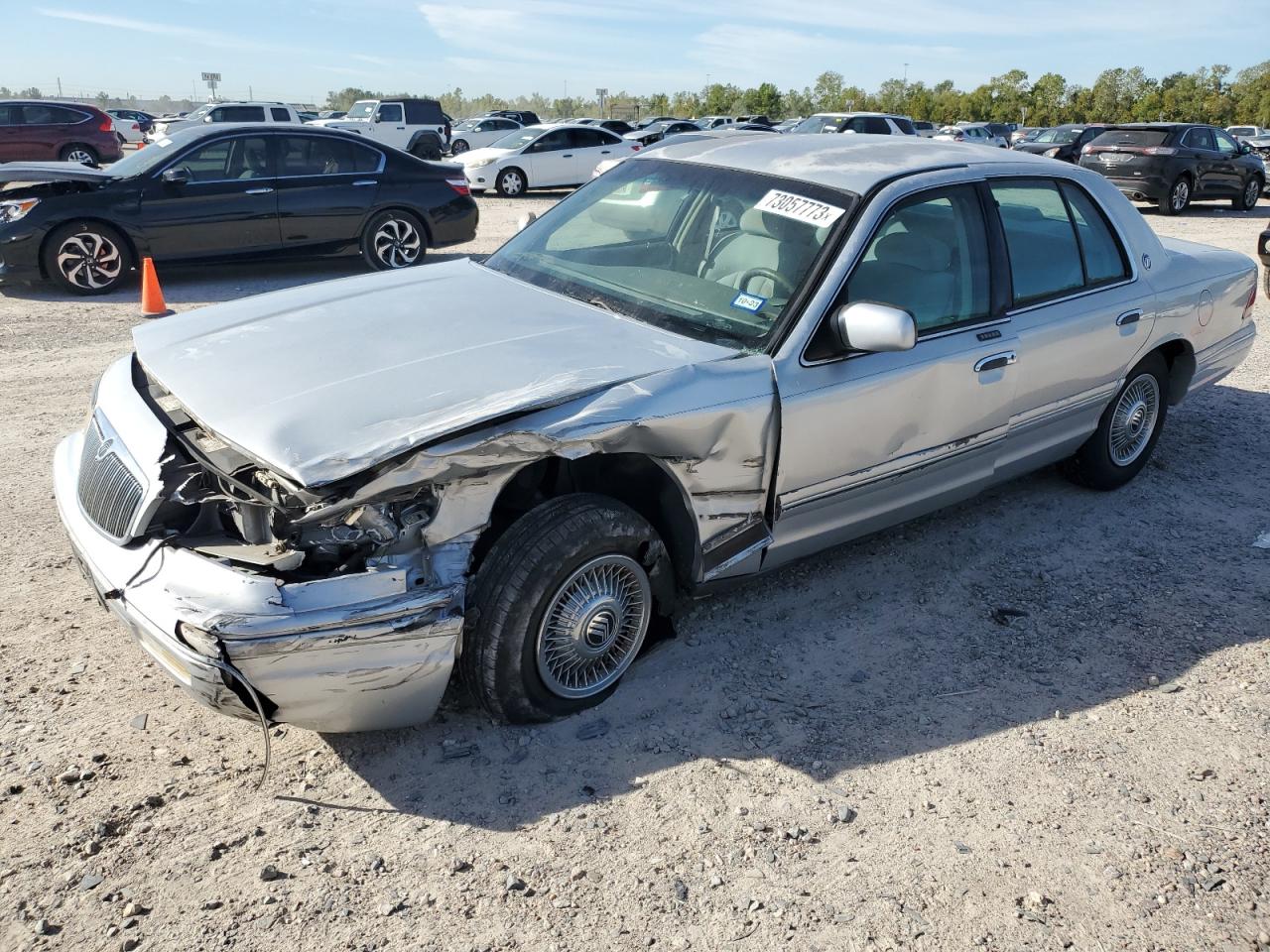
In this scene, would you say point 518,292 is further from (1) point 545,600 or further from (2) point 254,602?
(2) point 254,602

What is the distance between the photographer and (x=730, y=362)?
3457 mm

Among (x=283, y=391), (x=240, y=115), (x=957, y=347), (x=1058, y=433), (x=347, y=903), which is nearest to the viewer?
(x=347, y=903)

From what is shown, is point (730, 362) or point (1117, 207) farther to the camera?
point (1117, 207)

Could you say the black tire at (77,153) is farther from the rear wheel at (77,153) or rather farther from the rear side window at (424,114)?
the rear side window at (424,114)

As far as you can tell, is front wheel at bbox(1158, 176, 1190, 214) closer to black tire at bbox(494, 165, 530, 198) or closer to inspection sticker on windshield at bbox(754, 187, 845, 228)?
black tire at bbox(494, 165, 530, 198)

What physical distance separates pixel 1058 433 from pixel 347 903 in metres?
3.75

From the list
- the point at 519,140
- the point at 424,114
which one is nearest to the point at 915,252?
the point at 519,140

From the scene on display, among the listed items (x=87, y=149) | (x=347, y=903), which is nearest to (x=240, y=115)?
(x=87, y=149)

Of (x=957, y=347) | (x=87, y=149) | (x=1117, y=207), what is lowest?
(x=87, y=149)

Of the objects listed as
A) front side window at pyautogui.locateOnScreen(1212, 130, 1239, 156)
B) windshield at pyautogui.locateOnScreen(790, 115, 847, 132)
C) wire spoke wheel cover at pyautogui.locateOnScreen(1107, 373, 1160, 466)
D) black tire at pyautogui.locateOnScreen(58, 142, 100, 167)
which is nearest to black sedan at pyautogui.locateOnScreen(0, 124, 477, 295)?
wire spoke wheel cover at pyautogui.locateOnScreen(1107, 373, 1160, 466)

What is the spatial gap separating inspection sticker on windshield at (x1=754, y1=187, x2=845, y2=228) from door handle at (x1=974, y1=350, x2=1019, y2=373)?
2.83 feet

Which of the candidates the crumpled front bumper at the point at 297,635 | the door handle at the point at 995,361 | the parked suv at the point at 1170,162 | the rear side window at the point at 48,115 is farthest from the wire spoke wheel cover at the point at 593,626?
the rear side window at the point at 48,115

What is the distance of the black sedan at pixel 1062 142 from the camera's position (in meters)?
24.0

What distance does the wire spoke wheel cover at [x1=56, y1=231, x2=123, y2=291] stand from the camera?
9.32m
